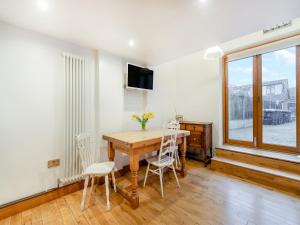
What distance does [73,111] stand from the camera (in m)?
2.35

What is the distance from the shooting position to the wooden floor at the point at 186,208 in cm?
174

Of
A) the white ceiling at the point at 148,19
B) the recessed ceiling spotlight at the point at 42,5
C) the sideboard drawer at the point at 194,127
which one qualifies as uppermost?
the white ceiling at the point at 148,19

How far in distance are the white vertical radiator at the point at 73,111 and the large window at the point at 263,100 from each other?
310 cm

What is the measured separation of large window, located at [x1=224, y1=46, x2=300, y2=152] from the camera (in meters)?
2.78

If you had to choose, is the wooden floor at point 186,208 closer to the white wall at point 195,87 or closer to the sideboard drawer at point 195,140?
the sideboard drawer at point 195,140

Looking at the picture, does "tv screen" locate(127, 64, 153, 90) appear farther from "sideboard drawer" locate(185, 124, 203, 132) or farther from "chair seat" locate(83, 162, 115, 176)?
"chair seat" locate(83, 162, 115, 176)

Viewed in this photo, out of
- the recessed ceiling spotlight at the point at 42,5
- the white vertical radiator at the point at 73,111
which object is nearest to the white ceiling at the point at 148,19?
the recessed ceiling spotlight at the point at 42,5

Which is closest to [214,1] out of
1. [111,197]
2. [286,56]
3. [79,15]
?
[79,15]

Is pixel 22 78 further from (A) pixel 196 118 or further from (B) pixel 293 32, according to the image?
(B) pixel 293 32

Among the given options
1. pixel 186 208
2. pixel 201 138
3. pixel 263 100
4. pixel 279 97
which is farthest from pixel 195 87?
pixel 186 208

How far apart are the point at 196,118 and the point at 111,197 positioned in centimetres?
270

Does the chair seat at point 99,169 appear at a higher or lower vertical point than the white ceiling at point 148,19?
lower

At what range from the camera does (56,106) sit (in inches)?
87.4

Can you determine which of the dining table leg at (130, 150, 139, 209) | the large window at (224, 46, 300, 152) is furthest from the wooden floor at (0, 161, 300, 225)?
the large window at (224, 46, 300, 152)
